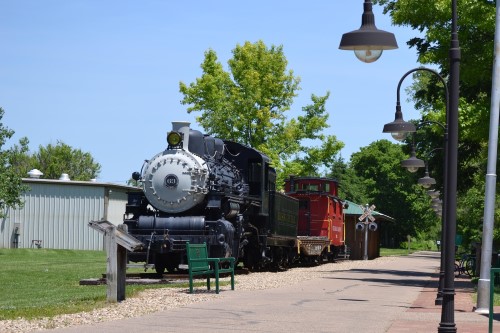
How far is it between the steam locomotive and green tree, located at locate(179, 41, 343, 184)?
Answer: 1953 cm

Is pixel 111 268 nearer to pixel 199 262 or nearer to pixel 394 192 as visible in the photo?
pixel 199 262

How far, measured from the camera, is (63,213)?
5781 centimetres

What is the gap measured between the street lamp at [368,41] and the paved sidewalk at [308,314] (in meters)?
3.68

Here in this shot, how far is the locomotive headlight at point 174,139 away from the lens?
88.3ft

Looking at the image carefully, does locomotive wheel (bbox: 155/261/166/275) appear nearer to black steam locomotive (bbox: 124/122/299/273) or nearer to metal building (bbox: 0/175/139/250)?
black steam locomotive (bbox: 124/122/299/273)

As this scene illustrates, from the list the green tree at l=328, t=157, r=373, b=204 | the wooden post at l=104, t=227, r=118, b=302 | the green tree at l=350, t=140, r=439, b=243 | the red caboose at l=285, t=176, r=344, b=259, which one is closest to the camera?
the wooden post at l=104, t=227, r=118, b=302

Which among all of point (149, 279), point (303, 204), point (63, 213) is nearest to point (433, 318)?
point (149, 279)

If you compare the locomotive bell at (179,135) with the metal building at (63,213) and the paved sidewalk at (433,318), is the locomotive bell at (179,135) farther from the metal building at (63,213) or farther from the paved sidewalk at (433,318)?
the metal building at (63,213)

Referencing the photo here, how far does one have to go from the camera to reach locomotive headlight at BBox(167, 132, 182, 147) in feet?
88.3

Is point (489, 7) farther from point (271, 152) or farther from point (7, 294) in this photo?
point (271, 152)

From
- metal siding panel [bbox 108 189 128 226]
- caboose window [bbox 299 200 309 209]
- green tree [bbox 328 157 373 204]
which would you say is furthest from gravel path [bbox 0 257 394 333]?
green tree [bbox 328 157 373 204]

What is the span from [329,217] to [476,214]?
353 inches

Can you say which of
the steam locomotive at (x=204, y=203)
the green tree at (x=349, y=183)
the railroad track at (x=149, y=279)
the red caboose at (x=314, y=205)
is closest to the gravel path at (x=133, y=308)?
the railroad track at (x=149, y=279)

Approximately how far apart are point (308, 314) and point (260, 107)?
38472 mm
